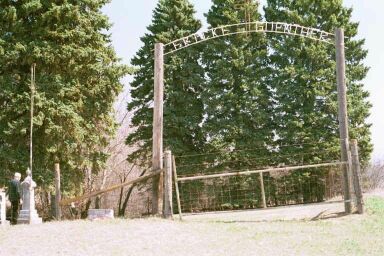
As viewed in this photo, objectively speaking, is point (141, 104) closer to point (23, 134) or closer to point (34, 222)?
point (23, 134)

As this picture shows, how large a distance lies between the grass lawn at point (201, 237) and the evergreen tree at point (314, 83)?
9.03m

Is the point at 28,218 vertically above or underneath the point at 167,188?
underneath

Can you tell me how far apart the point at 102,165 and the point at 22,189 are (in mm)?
4568

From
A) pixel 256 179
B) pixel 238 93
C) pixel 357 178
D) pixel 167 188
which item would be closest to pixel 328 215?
pixel 357 178

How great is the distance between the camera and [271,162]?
20.3 m

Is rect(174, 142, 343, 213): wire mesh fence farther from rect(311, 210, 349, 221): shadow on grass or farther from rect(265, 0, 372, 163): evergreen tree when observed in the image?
rect(311, 210, 349, 221): shadow on grass

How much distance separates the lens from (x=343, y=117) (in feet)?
39.9

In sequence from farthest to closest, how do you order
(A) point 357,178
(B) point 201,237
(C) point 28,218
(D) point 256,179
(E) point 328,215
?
(D) point 256,179 → (E) point 328,215 → (A) point 357,178 → (C) point 28,218 → (B) point 201,237

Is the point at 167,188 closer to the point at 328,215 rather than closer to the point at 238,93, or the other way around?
the point at 328,215

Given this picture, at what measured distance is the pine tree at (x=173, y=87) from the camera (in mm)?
20844

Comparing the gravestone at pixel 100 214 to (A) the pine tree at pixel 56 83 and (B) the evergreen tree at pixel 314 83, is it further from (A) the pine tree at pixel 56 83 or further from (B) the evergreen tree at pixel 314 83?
(B) the evergreen tree at pixel 314 83

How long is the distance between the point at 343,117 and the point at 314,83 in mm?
9088

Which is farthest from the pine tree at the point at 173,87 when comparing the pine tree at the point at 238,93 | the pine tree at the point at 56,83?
the pine tree at the point at 56,83

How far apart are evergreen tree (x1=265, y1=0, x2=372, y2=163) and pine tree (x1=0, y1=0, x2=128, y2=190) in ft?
27.1
